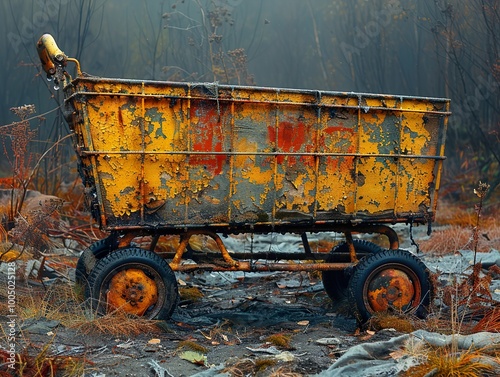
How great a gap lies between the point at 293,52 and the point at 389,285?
2185 centimetres

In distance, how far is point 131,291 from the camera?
5.41 m

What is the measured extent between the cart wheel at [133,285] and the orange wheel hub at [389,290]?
5.69ft

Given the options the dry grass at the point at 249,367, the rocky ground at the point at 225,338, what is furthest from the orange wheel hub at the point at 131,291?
the dry grass at the point at 249,367

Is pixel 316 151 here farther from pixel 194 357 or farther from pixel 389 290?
pixel 194 357

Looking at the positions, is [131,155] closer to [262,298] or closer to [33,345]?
[33,345]

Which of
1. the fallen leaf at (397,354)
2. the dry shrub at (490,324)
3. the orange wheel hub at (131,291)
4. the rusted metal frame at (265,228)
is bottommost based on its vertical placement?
the fallen leaf at (397,354)

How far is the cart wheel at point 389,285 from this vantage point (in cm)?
571

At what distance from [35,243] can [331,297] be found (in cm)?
333

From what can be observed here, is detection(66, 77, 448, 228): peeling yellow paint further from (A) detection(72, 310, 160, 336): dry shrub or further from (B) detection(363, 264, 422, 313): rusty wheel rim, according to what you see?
(A) detection(72, 310, 160, 336): dry shrub

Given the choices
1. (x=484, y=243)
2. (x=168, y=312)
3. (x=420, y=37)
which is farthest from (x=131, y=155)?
(x=420, y=37)

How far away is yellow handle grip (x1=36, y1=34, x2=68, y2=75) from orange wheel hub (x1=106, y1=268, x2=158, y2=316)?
182 cm

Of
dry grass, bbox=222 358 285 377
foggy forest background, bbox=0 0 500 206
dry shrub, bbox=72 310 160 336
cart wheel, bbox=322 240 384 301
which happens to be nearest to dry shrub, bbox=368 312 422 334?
cart wheel, bbox=322 240 384 301

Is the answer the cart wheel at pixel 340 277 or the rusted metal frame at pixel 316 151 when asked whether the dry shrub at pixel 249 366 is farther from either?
the cart wheel at pixel 340 277

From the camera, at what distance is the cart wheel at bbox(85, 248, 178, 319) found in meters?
5.34
